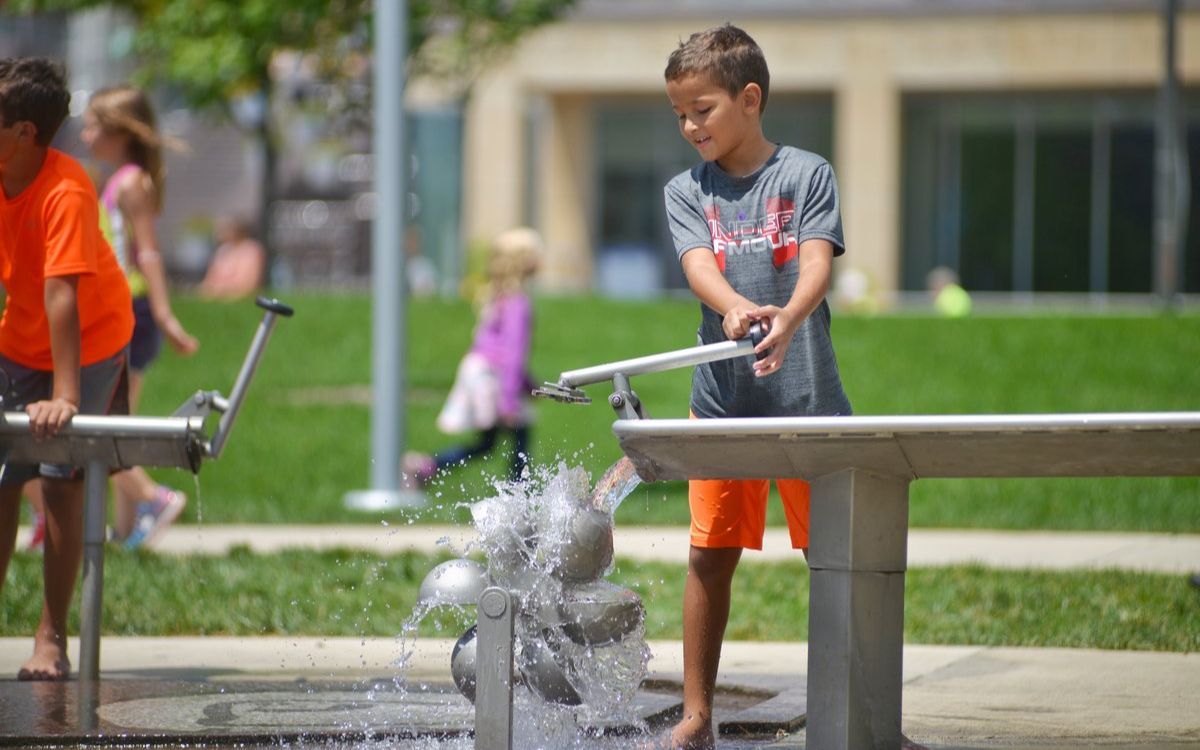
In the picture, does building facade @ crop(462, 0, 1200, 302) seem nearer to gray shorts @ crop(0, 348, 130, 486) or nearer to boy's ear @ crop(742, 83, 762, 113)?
gray shorts @ crop(0, 348, 130, 486)

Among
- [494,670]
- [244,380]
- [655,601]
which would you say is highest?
[244,380]

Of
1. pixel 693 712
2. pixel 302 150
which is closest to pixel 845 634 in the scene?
pixel 693 712

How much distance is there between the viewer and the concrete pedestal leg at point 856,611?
3631mm

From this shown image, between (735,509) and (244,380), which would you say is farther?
(244,380)

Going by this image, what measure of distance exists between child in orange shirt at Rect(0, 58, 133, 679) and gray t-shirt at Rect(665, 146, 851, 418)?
5.83 feet

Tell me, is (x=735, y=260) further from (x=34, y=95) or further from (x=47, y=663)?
(x=47, y=663)

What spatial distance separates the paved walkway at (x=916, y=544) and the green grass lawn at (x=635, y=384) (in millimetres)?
360

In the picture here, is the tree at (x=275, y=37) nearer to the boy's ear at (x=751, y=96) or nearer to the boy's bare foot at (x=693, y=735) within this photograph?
the boy's ear at (x=751, y=96)

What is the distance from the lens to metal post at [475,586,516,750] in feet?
12.3

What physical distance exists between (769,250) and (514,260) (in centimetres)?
581

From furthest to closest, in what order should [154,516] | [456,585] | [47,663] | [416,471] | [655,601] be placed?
1. [416,471]
2. [154,516]
3. [655,601]
4. [47,663]
5. [456,585]

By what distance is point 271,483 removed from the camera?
11.2 m

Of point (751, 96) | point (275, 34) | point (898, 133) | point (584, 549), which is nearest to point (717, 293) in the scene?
point (751, 96)

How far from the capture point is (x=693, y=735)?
4.14 meters
